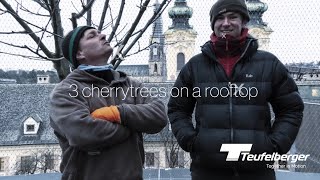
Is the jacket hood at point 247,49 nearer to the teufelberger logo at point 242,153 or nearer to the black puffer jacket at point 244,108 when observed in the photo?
the black puffer jacket at point 244,108

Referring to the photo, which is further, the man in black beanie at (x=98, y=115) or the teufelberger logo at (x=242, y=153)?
the teufelberger logo at (x=242, y=153)

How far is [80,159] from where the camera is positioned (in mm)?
1359

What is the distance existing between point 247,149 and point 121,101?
57 centimetres

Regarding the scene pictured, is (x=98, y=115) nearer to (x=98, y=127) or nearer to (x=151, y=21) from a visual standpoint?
(x=98, y=127)

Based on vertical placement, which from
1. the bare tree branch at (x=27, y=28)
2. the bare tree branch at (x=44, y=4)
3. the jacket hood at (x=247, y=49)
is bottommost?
the jacket hood at (x=247, y=49)

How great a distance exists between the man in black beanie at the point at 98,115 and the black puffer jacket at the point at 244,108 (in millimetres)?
240

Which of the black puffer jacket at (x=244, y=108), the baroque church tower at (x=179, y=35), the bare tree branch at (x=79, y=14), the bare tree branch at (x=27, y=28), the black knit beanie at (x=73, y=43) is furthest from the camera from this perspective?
the baroque church tower at (x=179, y=35)

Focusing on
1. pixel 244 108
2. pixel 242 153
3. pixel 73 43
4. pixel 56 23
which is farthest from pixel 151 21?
pixel 242 153

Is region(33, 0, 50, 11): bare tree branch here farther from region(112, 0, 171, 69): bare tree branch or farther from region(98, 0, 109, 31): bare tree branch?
region(112, 0, 171, 69): bare tree branch

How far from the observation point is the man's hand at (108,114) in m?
1.29

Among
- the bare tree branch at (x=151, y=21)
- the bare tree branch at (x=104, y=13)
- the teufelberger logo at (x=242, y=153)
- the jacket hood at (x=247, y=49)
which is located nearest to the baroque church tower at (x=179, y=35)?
the bare tree branch at (x=151, y=21)

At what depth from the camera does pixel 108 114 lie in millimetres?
1299

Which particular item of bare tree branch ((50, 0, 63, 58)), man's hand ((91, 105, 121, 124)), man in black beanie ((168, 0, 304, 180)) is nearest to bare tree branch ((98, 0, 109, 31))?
bare tree branch ((50, 0, 63, 58))

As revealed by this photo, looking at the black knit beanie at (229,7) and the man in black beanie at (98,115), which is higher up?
the black knit beanie at (229,7)
